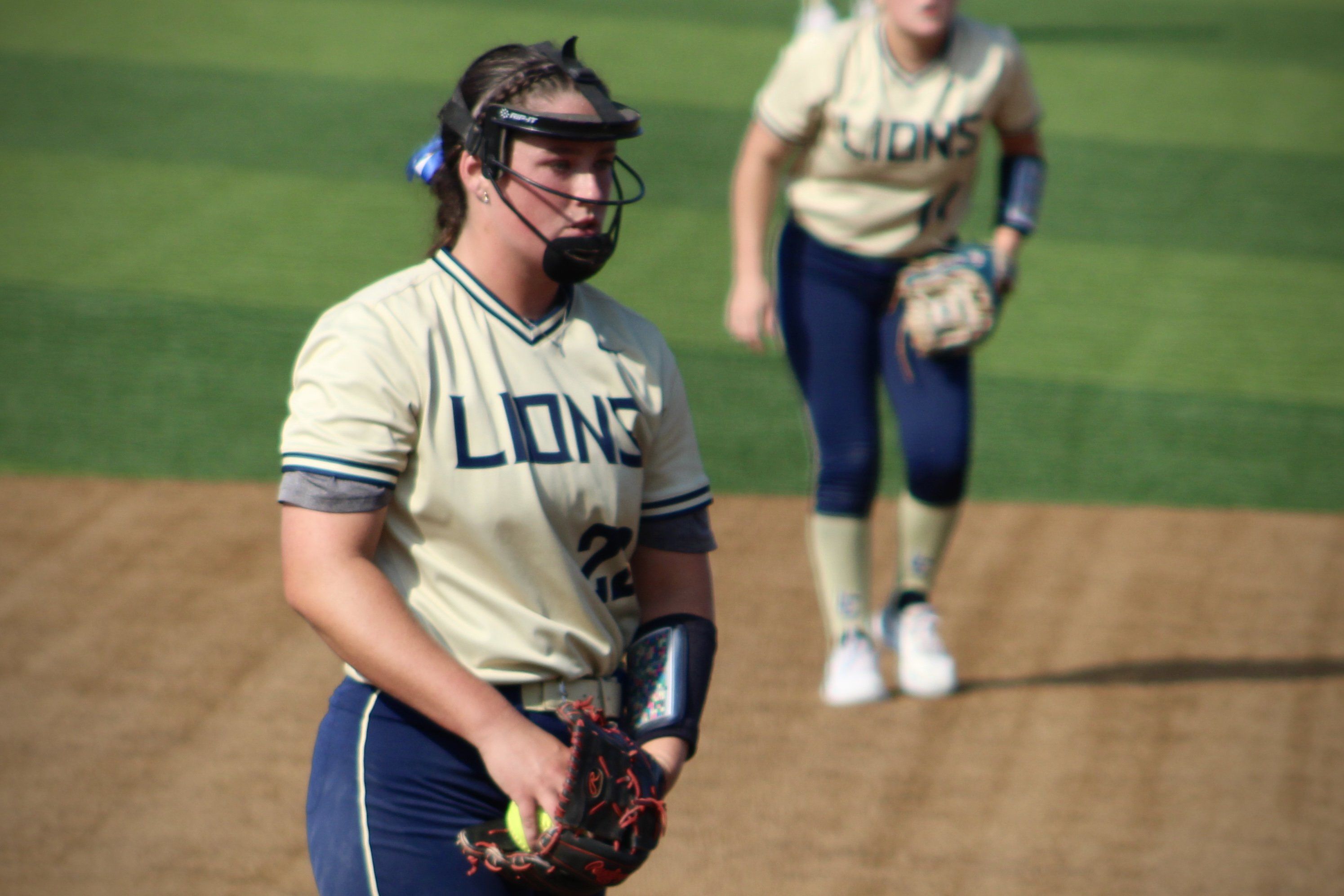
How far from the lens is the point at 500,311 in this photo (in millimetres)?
2094

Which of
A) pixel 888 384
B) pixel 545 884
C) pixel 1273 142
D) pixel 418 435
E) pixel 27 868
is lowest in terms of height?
pixel 1273 142

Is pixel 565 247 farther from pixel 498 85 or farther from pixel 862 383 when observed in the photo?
pixel 862 383

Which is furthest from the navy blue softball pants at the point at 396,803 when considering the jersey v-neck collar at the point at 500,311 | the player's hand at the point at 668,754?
the jersey v-neck collar at the point at 500,311

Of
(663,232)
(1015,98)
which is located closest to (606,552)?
(1015,98)

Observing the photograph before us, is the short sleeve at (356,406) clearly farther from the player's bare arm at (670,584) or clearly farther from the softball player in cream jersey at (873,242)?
the softball player in cream jersey at (873,242)

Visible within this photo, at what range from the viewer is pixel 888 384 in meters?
4.20

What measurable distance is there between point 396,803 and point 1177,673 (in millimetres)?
3225

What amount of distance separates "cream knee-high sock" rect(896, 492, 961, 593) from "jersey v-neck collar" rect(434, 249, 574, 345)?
7.79 ft

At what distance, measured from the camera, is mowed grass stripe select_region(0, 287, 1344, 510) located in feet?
19.5

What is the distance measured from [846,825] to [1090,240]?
6.54 metres

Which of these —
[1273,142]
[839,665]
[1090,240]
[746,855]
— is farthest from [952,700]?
[1273,142]

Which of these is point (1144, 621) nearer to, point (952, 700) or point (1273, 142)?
point (952, 700)

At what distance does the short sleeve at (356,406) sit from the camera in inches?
74.9

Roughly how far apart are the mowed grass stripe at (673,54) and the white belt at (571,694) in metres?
9.94
